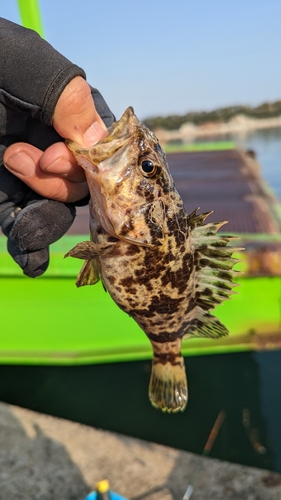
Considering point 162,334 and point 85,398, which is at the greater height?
point 162,334

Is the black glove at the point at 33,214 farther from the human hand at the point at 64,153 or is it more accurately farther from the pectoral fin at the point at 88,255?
the pectoral fin at the point at 88,255

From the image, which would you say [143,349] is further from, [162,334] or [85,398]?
[162,334]

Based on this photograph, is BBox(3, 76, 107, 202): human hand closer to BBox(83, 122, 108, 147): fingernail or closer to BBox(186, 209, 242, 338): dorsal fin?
BBox(83, 122, 108, 147): fingernail

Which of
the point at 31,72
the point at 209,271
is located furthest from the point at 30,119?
the point at 209,271

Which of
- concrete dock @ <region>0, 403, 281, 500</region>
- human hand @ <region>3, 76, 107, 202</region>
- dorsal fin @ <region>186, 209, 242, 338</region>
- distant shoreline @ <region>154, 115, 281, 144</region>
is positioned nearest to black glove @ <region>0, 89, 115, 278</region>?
human hand @ <region>3, 76, 107, 202</region>

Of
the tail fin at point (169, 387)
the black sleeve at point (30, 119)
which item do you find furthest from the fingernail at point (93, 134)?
the tail fin at point (169, 387)

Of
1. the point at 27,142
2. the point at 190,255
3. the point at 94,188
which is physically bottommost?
the point at 190,255

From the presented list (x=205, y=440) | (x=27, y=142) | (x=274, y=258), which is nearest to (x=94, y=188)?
(x=27, y=142)
